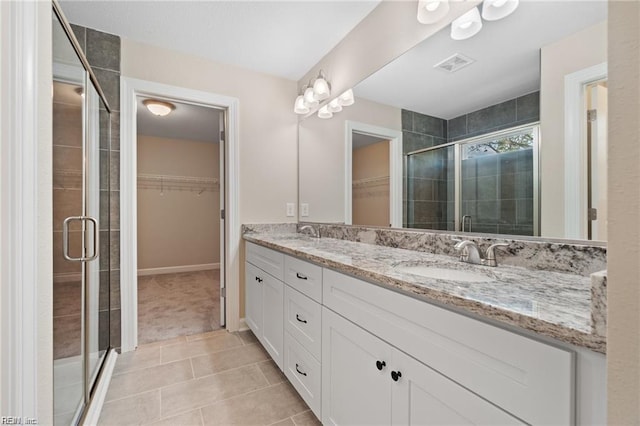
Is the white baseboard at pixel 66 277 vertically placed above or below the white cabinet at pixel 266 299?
above

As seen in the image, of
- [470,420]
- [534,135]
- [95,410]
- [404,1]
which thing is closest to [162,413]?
[95,410]

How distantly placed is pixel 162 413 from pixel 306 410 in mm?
731

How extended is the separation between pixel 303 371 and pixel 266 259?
0.74 meters

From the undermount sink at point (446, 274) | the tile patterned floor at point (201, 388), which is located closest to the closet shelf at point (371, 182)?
the undermount sink at point (446, 274)

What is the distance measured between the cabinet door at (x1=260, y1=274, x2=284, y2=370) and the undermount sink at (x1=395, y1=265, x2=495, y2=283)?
2.74ft

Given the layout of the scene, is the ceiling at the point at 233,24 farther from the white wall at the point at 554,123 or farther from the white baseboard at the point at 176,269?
the white baseboard at the point at 176,269

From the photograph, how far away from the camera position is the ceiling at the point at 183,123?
3455mm

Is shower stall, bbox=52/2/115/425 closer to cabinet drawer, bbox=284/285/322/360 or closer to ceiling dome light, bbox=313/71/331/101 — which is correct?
cabinet drawer, bbox=284/285/322/360

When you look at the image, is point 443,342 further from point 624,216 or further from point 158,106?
point 158,106

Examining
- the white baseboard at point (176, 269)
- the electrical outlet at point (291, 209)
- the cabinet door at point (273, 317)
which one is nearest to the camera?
the cabinet door at point (273, 317)

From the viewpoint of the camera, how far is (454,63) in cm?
137

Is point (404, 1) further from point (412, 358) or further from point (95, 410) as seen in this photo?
point (95, 410)

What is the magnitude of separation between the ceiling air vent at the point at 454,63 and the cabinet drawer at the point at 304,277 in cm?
118

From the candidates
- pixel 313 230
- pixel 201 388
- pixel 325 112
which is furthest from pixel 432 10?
pixel 201 388
